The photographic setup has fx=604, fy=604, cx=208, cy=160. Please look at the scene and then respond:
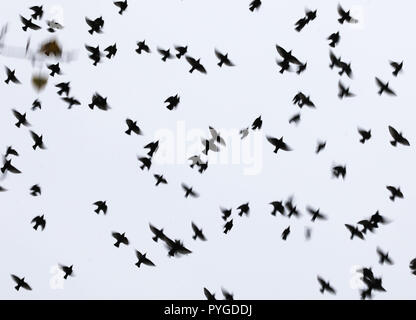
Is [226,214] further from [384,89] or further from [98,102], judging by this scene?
[384,89]

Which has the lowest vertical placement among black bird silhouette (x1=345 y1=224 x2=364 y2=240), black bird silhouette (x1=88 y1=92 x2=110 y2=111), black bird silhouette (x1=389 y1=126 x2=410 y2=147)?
black bird silhouette (x1=345 y1=224 x2=364 y2=240)

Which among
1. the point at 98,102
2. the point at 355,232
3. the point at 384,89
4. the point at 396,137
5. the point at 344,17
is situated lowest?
the point at 355,232

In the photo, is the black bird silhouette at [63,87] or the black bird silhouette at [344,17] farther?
the black bird silhouette at [63,87]

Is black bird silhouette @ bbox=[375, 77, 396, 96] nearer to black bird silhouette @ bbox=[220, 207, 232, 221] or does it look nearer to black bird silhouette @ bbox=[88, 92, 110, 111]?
black bird silhouette @ bbox=[220, 207, 232, 221]

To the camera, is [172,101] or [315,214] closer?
[172,101]

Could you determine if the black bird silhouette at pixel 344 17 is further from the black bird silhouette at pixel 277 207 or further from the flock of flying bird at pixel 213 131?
the black bird silhouette at pixel 277 207

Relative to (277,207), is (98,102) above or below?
above

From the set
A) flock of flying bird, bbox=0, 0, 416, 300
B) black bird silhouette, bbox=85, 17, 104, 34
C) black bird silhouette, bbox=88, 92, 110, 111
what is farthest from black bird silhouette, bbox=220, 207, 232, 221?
black bird silhouette, bbox=85, 17, 104, 34

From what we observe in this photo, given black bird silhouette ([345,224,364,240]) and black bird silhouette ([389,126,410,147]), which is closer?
black bird silhouette ([345,224,364,240])

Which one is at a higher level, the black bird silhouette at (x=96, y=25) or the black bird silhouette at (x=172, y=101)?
the black bird silhouette at (x=96, y=25)

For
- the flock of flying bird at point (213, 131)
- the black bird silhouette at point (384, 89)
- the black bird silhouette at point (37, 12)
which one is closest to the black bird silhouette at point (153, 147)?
the flock of flying bird at point (213, 131)

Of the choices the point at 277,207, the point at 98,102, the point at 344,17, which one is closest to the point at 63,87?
the point at 98,102

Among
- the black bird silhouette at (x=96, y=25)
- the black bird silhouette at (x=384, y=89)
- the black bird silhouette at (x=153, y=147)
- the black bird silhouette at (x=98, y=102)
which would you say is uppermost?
the black bird silhouette at (x=96, y=25)
